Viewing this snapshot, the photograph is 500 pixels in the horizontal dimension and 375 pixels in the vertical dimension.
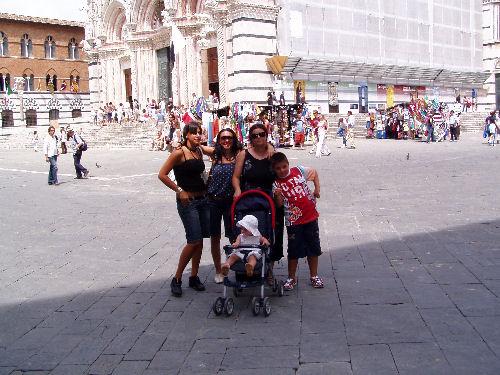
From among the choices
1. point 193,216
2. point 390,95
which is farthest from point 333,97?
point 193,216

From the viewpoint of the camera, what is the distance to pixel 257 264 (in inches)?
223

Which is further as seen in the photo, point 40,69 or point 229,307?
point 40,69

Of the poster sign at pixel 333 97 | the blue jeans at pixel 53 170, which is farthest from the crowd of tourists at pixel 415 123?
the blue jeans at pixel 53 170

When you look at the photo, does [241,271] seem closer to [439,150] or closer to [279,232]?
[279,232]

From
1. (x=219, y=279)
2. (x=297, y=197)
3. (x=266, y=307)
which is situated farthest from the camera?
(x=219, y=279)

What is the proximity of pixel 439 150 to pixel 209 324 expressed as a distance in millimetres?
19790

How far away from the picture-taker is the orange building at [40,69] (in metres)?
51.0

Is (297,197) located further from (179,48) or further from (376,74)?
(376,74)

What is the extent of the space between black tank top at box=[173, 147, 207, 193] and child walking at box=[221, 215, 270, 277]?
87 cm

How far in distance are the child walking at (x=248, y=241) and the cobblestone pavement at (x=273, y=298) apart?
52 centimetres

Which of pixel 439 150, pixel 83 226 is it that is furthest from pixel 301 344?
pixel 439 150

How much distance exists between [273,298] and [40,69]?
52.7 metres

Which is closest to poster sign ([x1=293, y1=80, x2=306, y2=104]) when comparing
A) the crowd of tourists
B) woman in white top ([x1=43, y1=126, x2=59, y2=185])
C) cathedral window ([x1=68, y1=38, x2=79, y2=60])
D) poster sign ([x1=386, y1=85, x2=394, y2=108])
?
the crowd of tourists

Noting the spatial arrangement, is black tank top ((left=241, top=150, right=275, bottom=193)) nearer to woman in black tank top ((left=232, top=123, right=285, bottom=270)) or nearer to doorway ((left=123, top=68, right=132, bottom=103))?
woman in black tank top ((left=232, top=123, right=285, bottom=270))
